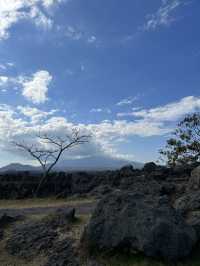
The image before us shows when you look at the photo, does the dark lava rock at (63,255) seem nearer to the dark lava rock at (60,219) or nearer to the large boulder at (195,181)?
the dark lava rock at (60,219)

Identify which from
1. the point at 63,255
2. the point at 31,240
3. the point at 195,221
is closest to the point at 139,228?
the point at 195,221

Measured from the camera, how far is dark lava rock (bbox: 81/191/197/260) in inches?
499

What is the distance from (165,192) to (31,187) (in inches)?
649

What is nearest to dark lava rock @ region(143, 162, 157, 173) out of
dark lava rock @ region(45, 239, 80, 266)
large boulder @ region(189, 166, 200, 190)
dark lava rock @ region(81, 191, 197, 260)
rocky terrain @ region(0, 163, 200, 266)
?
large boulder @ region(189, 166, 200, 190)

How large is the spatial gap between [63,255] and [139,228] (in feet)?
10.1

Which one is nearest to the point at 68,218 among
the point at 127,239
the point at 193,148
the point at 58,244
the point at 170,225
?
the point at 58,244

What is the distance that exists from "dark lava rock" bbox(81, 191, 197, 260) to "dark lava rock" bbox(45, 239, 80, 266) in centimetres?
58

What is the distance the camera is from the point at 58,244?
14688 millimetres

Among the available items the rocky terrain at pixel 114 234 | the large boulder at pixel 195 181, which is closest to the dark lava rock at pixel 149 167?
the large boulder at pixel 195 181

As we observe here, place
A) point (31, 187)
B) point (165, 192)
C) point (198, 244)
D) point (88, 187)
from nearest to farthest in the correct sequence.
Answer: point (198, 244) < point (165, 192) < point (88, 187) < point (31, 187)

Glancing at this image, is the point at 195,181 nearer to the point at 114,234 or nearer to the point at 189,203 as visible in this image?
the point at 189,203

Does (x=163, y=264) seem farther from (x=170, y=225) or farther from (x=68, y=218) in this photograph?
(x=68, y=218)

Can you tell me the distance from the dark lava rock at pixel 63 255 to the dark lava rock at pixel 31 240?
0.49 metres

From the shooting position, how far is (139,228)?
13023mm
